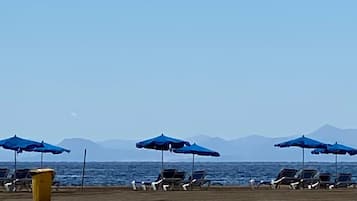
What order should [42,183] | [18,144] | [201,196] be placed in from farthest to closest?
[18,144] → [201,196] → [42,183]

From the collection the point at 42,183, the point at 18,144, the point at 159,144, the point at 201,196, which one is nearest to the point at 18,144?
the point at 18,144

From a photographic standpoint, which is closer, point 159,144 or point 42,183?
point 42,183

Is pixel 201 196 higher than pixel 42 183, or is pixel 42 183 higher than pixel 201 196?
pixel 42 183

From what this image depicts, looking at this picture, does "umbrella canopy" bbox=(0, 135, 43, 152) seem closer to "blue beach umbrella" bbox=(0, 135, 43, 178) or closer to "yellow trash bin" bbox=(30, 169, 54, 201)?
"blue beach umbrella" bbox=(0, 135, 43, 178)

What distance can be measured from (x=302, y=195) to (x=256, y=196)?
3.92 ft

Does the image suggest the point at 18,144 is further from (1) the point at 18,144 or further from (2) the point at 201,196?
(2) the point at 201,196

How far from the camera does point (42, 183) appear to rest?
→ 1925 centimetres

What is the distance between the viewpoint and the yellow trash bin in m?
19.2

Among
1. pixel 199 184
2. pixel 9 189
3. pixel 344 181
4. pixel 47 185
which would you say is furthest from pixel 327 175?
pixel 47 185

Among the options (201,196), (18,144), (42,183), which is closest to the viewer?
(42,183)

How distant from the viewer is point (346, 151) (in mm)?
38562

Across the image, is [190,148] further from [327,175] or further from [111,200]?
[111,200]

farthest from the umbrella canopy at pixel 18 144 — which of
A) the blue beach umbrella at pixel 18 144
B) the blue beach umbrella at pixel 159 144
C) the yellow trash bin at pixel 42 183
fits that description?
the yellow trash bin at pixel 42 183

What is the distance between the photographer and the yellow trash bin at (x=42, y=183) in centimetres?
1916
